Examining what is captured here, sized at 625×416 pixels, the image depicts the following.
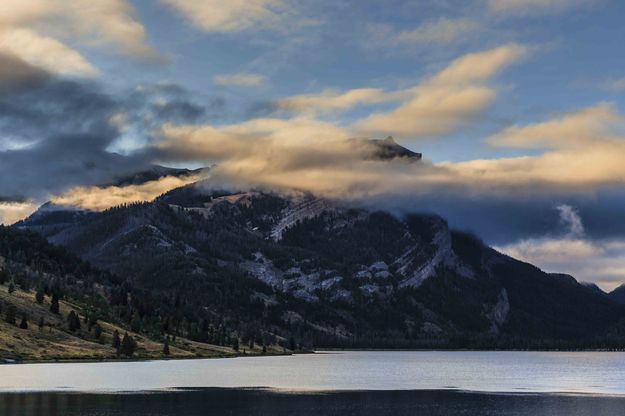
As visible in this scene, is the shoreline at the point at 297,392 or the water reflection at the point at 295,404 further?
the shoreline at the point at 297,392

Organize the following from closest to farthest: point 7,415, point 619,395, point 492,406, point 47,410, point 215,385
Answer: point 7,415
point 47,410
point 492,406
point 619,395
point 215,385

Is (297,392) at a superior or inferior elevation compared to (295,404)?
inferior

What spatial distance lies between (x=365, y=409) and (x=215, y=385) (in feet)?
208

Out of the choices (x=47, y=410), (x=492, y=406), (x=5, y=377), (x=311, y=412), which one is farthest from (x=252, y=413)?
(x=5, y=377)

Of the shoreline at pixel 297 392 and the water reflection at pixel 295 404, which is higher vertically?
the water reflection at pixel 295 404

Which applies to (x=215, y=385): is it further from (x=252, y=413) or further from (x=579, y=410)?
(x=579, y=410)

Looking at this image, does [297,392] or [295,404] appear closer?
[295,404]

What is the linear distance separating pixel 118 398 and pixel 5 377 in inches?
2352

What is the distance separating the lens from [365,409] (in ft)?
470

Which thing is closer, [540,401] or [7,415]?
[7,415]

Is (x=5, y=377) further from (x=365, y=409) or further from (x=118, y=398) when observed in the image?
(x=365, y=409)

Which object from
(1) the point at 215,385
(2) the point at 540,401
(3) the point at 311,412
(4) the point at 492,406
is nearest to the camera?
(3) the point at 311,412

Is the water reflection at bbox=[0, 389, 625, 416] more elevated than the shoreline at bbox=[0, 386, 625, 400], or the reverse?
the water reflection at bbox=[0, 389, 625, 416]

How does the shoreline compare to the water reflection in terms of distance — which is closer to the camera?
the water reflection
